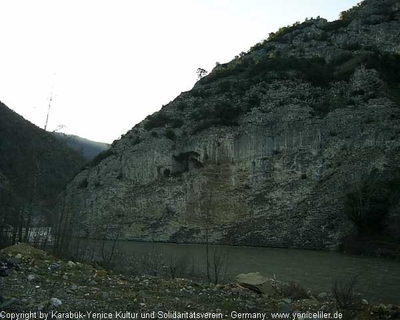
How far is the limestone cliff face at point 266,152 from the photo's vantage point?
46.1 metres

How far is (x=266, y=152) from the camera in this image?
51.9 metres

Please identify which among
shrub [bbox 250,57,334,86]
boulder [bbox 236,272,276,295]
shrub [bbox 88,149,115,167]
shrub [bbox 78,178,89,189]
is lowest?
boulder [bbox 236,272,276,295]

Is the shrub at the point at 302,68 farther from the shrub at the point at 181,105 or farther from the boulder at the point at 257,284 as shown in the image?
the boulder at the point at 257,284

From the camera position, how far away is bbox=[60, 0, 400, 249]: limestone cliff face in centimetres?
4612

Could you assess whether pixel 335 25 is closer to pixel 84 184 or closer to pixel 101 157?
pixel 101 157

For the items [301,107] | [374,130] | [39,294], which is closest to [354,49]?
[301,107]

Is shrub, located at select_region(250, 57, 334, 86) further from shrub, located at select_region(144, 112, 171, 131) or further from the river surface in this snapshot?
the river surface

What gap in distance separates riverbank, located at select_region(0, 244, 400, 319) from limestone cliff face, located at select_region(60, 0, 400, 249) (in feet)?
108

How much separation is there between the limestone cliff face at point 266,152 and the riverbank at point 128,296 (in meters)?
32.9

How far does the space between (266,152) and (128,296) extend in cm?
4349

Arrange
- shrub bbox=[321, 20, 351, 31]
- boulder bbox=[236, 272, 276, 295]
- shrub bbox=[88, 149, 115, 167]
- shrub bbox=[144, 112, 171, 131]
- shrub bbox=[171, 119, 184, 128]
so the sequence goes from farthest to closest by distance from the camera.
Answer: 1. shrub bbox=[321, 20, 351, 31]
2. shrub bbox=[88, 149, 115, 167]
3. shrub bbox=[144, 112, 171, 131]
4. shrub bbox=[171, 119, 184, 128]
5. boulder bbox=[236, 272, 276, 295]

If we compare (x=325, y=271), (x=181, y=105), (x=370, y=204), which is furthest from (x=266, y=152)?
(x=325, y=271)

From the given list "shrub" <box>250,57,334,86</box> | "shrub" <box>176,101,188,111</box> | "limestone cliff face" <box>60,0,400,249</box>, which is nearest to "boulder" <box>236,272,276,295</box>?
"limestone cliff face" <box>60,0,400,249</box>

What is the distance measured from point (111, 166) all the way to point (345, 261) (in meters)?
38.8
